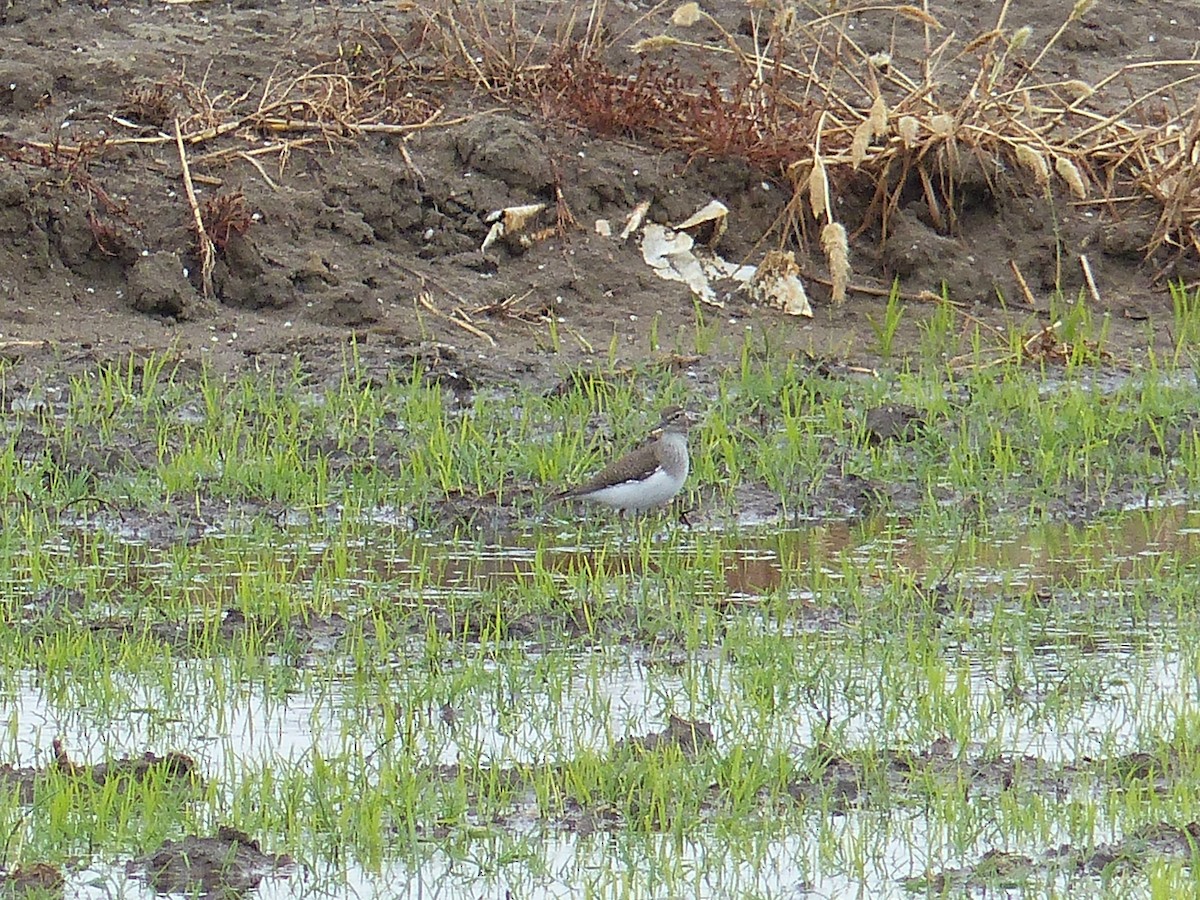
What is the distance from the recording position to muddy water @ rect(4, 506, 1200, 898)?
4547 mm

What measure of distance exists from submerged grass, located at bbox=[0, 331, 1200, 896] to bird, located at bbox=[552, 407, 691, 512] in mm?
159

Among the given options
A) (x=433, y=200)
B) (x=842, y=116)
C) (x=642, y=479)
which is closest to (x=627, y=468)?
(x=642, y=479)

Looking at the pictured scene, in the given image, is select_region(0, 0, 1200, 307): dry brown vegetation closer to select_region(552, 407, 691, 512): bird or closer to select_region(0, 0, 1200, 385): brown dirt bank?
select_region(0, 0, 1200, 385): brown dirt bank

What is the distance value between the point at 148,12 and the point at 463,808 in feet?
27.5

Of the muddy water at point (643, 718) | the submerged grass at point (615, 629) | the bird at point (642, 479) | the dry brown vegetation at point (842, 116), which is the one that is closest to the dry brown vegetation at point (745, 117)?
the dry brown vegetation at point (842, 116)

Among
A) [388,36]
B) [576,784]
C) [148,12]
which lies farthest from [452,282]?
[576,784]

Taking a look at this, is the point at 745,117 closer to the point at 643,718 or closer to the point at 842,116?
the point at 842,116

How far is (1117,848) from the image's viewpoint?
4535 mm

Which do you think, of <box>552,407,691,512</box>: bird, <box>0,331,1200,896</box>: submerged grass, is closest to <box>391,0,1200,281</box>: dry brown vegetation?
<box>0,331,1200,896</box>: submerged grass

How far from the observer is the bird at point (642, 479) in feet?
24.0

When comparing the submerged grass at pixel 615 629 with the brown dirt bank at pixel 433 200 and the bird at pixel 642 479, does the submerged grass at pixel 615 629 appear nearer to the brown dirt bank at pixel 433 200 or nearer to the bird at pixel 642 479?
the bird at pixel 642 479

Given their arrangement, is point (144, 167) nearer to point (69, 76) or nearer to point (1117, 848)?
point (69, 76)

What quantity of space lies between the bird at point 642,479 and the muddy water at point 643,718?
0.50 m

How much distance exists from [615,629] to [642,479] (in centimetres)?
110
